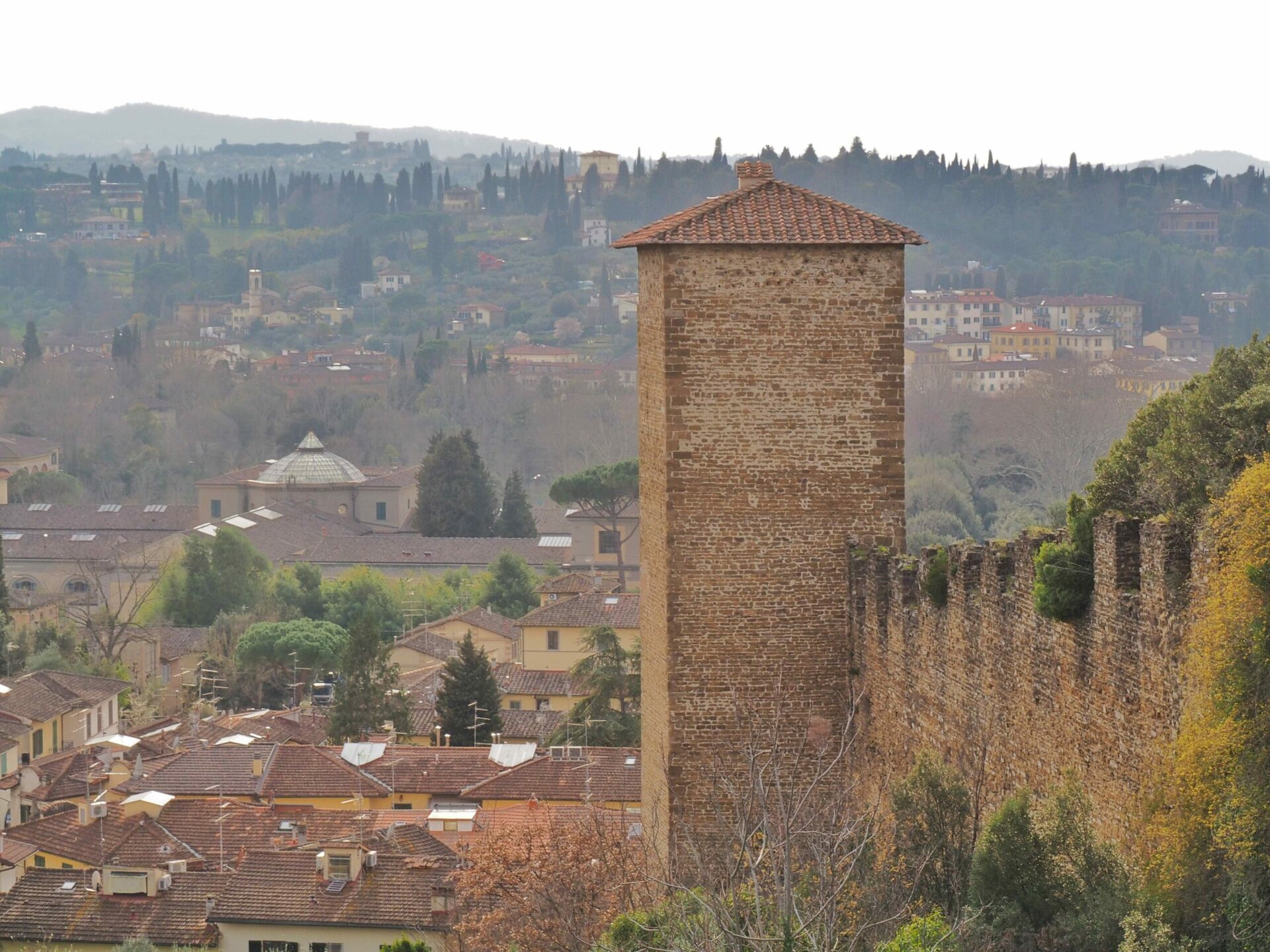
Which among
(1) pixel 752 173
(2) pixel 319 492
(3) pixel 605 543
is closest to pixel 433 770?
(1) pixel 752 173

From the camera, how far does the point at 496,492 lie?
85.5 meters

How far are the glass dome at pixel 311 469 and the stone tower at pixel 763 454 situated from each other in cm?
7108

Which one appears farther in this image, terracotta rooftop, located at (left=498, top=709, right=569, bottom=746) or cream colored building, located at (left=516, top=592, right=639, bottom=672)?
cream colored building, located at (left=516, top=592, right=639, bottom=672)

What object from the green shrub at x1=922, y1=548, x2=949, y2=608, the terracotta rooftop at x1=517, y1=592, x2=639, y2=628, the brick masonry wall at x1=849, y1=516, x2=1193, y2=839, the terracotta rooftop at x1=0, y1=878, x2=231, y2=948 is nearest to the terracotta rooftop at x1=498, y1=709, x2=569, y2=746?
the terracotta rooftop at x1=517, y1=592, x2=639, y2=628

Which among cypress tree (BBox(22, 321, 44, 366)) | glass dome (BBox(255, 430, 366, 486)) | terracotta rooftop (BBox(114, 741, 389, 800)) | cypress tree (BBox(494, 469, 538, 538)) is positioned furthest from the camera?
cypress tree (BBox(22, 321, 44, 366))

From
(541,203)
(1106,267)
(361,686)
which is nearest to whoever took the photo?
(361,686)

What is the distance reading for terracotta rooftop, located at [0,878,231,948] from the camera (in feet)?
62.1

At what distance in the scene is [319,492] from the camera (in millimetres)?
82812

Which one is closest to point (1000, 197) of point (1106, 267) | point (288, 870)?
point (1106, 267)

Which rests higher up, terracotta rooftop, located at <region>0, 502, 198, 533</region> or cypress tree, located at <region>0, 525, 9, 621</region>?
cypress tree, located at <region>0, 525, 9, 621</region>

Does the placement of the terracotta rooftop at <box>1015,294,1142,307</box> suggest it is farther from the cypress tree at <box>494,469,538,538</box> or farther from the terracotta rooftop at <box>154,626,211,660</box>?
the terracotta rooftop at <box>154,626,211,660</box>

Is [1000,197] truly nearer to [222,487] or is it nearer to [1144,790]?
[222,487]

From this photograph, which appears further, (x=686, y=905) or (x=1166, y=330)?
(x=1166, y=330)

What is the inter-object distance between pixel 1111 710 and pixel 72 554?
63150 mm
